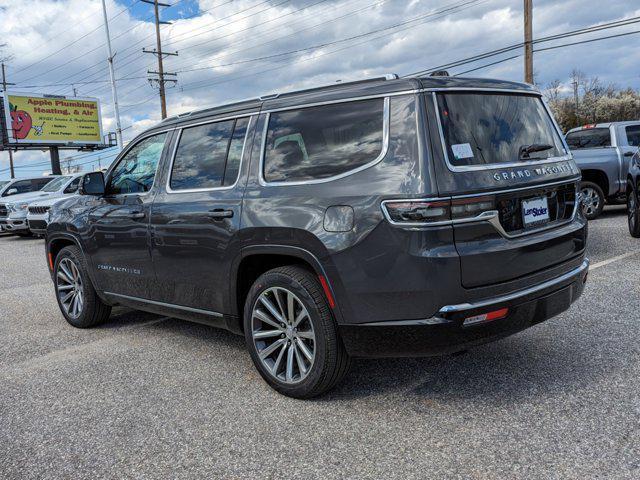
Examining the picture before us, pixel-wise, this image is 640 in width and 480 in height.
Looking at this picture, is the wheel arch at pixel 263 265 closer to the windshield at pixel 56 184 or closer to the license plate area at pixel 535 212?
the license plate area at pixel 535 212

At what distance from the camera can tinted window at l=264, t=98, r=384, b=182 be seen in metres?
3.13

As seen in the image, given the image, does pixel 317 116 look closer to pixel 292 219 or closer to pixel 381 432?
pixel 292 219

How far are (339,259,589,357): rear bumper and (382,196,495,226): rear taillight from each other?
1.49 ft

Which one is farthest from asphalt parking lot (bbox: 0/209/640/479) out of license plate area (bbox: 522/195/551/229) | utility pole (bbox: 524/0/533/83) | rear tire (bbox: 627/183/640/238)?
utility pole (bbox: 524/0/533/83)

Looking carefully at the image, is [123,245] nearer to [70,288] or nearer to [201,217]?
[201,217]

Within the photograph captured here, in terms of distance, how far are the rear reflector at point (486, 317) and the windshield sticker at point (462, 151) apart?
837 mm

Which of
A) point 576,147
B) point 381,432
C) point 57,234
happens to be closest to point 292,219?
point 381,432

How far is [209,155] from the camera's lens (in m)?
4.05

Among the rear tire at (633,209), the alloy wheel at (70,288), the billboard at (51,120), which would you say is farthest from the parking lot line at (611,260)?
the billboard at (51,120)

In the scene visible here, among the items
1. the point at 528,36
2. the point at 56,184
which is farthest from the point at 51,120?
the point at 528,36

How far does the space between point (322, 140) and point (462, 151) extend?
2.75ft

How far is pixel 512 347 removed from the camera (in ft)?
13.5

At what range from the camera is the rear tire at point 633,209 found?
26.2ft

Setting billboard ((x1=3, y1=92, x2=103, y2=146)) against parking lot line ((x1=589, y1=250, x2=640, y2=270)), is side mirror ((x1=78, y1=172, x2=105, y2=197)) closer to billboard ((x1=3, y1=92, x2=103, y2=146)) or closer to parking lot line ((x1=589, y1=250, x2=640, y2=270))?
parking lot line ((x1=589, y1=250, x2=640, y2=270))
